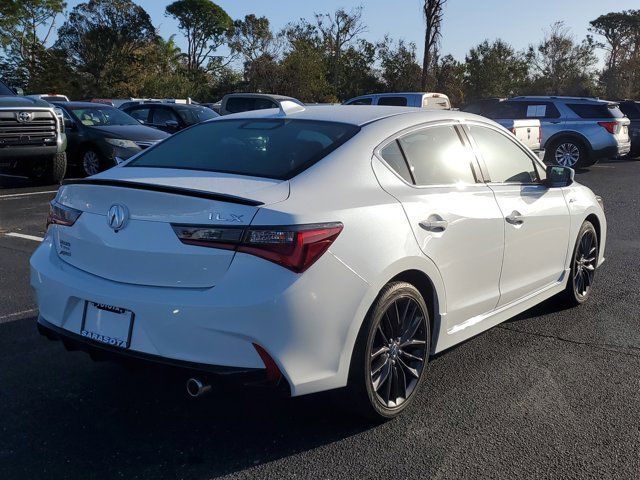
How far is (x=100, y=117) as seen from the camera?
13.8 metres

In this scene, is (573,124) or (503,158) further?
(573,124)

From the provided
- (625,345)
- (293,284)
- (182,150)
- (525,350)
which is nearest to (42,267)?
(182,150)

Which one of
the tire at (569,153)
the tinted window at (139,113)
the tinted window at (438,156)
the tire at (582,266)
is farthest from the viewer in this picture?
the tire at (569,153)

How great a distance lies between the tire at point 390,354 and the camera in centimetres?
321

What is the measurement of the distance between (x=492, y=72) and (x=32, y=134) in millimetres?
37916

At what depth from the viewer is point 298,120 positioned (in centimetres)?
402

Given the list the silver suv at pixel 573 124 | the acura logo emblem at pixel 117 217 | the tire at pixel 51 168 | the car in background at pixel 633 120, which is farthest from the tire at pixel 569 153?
the acura logo emblem at pixel 117 217

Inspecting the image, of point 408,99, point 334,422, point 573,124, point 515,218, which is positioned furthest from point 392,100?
point 334,422

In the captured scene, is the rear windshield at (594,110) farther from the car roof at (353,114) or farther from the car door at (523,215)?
the car roof at (353,114)

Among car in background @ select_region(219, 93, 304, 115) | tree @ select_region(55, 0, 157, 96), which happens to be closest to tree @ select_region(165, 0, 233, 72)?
tree @ select_region(55, 0, 157, 96)

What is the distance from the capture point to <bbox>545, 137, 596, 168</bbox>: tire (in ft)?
55.7

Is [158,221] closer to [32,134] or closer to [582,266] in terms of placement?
[582,266]

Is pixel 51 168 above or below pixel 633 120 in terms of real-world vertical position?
below

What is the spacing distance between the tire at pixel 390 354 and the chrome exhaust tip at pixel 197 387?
27.1 inches
